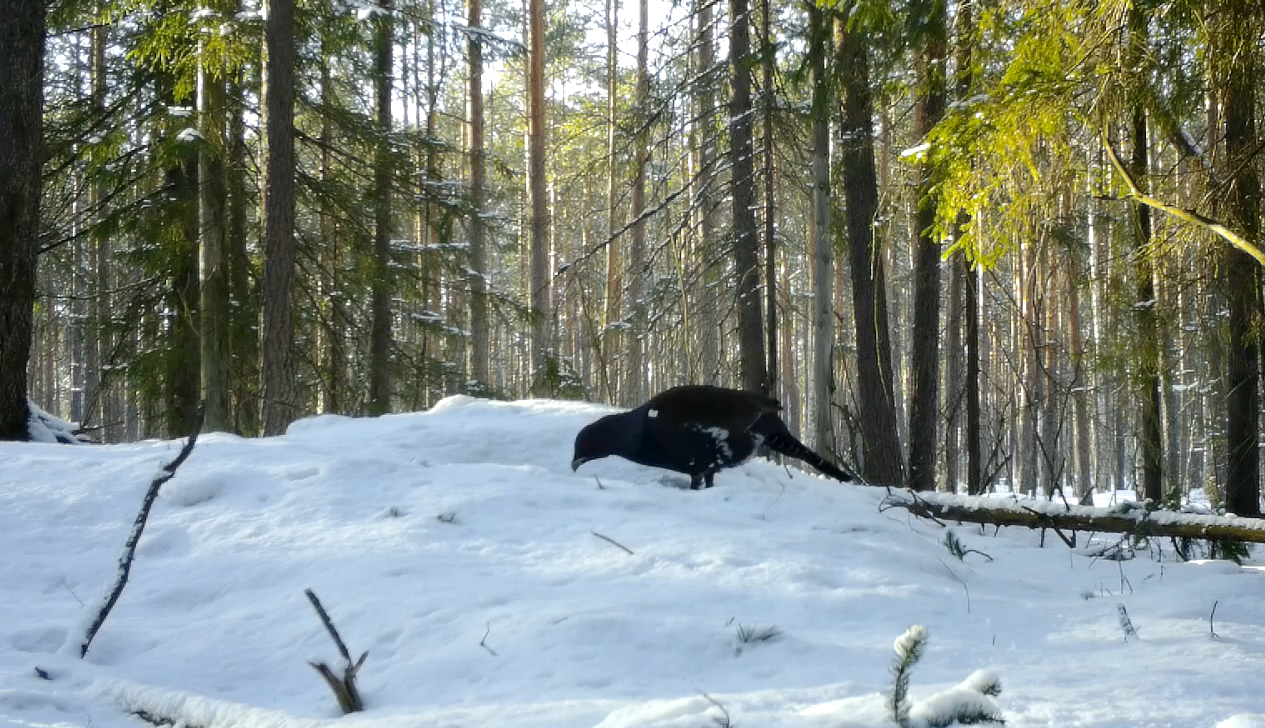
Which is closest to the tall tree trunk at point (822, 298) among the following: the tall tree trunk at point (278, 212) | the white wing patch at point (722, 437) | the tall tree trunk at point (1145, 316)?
the tall tree trunk at point (1145, 316)

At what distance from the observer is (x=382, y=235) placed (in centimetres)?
1347

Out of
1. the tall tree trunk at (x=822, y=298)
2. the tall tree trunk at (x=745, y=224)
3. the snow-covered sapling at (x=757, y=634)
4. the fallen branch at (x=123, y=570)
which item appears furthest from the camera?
the tall tree trunk at (x=745, y=224)

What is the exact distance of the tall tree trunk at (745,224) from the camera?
10922 millimetres

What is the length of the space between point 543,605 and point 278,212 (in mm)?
7836

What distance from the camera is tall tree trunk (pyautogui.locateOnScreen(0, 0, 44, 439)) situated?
22.1 feet

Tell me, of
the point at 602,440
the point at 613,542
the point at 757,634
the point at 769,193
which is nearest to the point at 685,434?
the point at 602,440

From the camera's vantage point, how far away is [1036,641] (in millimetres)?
2889

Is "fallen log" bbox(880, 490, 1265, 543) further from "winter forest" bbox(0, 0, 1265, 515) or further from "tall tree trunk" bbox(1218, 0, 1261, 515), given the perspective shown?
"tall tree trunk" bbox(1218, 0, 1261, 515)

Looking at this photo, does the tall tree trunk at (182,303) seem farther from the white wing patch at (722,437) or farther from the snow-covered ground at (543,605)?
the white wing patch at (722,437)

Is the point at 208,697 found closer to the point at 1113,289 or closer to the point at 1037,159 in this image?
the point at 1037,159

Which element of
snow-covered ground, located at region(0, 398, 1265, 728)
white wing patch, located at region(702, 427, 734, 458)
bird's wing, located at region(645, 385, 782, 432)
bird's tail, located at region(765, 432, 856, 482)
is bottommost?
snow-covered ground, located at region(0, 398, 1265, 728)

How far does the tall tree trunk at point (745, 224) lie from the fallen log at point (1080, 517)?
17.8 ft

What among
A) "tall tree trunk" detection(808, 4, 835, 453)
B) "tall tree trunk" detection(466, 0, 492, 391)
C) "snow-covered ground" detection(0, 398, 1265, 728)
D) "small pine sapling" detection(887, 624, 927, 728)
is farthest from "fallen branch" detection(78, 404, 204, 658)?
"tall tree trunk" detection(466, 0, 492, 391)

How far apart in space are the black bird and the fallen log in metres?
0.87
